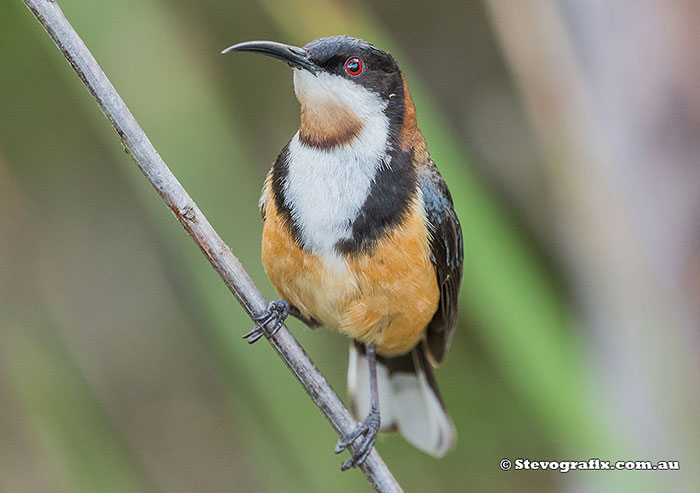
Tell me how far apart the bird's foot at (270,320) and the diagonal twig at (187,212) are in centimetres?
3

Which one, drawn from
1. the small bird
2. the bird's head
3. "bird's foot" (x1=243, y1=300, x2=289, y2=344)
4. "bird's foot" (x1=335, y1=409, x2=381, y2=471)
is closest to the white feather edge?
"bird's foot" (x1=335, y1=409, x2=381, y2=471)

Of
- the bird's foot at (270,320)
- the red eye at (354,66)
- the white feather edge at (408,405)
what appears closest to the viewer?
the bird's foot at (270,320)

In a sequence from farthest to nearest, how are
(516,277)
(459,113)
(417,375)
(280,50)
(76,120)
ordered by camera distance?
(459,113) → (76,120) → (417,375) → (516,277) → (280,50)

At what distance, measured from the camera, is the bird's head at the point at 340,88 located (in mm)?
2695

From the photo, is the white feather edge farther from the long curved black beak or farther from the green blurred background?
the long curved black beak

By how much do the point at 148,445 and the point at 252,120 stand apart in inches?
79.9

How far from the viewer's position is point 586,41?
14.3 ft

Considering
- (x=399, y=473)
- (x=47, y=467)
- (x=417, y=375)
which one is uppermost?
(x=47, y=467)

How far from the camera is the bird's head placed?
2695 mm

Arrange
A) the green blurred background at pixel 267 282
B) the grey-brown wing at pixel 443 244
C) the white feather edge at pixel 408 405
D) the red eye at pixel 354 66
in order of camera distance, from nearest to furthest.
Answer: the red eye at pixel 354 66 < the grey-brown wing at pixel 443 244 < the green blurred background at pixel 267 282 < the white feather edge at pixel 408 405

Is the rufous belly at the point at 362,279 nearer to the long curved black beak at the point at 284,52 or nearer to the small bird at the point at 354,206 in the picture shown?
the small bird at the point at 354,206

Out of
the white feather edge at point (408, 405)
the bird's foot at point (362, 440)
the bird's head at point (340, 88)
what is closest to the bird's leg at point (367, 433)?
the bird's foot at point (362, 440)

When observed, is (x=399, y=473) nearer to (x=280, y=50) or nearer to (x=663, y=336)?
(x=663, y=336)

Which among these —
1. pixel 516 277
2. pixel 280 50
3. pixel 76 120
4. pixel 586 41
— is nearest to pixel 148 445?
pixel 76 120
